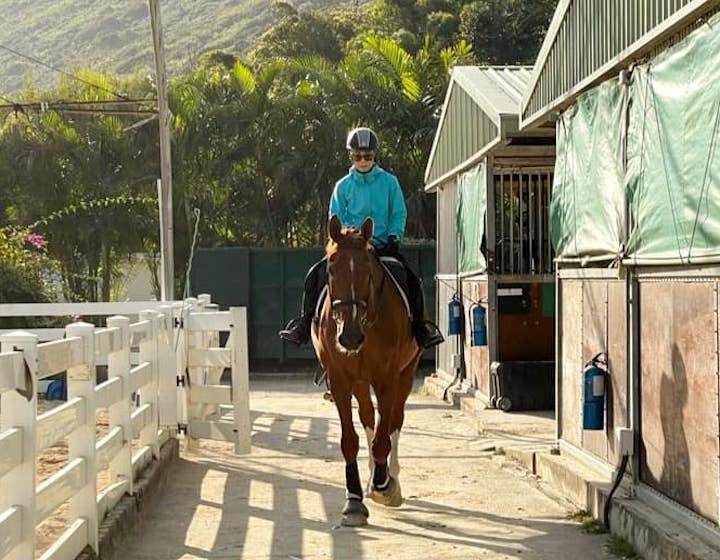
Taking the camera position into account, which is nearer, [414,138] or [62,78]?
[414,138]

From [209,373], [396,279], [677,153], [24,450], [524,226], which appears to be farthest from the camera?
[524,226]

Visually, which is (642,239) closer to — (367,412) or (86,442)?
(367,412)

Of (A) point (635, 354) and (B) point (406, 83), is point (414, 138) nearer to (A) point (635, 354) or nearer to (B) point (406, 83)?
(B) point (406, 83)

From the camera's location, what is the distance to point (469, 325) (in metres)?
14.9

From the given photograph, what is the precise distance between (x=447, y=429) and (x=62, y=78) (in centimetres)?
2005

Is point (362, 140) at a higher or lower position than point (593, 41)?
lower

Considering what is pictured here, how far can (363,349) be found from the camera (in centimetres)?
798

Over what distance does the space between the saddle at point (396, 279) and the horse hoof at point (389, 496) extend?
123cm

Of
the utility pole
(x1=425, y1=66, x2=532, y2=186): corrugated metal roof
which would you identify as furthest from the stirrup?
the utility pole

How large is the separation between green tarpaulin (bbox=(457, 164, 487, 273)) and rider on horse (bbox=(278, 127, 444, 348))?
5.01 m

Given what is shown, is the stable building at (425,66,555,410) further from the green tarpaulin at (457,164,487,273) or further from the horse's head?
the horse's head

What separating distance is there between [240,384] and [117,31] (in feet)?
413

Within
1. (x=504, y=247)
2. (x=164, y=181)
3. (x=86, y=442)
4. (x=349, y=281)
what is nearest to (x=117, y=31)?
(x=164, y=181)

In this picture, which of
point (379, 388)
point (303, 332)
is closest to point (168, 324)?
point (303, 332)
